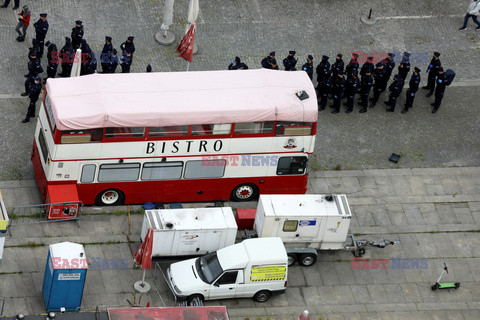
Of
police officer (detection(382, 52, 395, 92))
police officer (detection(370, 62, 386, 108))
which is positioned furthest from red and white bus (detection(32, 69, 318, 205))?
police officer (detection(382, 52, 395, 92))

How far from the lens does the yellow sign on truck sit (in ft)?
103

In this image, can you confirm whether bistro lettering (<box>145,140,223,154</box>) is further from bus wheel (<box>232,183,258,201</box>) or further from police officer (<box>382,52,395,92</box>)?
police officer (<box>382,52,395,92</box>)

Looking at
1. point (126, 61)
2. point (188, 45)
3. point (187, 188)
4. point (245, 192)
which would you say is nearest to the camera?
point (187, 188)

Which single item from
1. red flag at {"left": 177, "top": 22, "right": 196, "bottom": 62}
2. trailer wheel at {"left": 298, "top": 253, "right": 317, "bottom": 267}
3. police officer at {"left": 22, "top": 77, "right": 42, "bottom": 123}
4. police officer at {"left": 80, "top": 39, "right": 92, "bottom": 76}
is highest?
red flag at {"left": 177, "top": 22, "right": 196, "bottom": 62}

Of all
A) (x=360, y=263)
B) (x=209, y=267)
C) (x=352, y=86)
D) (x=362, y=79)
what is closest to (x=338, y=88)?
(x=352, y=86)

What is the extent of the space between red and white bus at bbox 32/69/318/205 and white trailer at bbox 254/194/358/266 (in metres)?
2.15

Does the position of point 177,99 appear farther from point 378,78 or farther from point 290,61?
point 378,78

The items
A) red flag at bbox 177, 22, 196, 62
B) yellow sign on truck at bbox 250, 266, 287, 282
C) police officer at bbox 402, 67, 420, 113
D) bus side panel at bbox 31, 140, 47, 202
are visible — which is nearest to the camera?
yellow sign on truck at bbox 250, 266, 287, 282

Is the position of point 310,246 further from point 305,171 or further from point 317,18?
point 317,18

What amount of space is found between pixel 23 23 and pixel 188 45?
277 inches

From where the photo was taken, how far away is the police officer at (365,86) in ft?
130

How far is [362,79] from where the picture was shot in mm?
39750

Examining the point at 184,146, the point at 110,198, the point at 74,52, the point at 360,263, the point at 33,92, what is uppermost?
the point at 74,52

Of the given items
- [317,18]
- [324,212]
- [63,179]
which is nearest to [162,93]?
[63,179]
